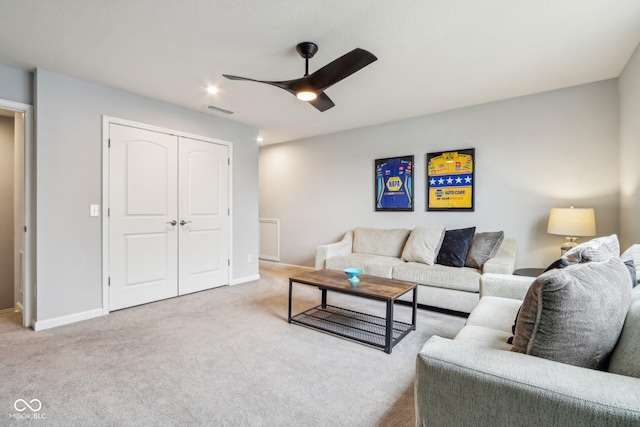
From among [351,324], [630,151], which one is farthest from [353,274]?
[630,151]

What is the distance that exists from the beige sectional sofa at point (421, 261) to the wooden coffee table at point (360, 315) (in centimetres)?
57

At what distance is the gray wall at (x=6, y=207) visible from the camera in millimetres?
3711

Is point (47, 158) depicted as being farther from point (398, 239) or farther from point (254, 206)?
point (398, 239)

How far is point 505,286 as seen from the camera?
87.0 inches

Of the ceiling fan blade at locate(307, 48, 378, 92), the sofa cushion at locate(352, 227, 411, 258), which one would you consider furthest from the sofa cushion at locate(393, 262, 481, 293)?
the ceiling fan blade at locate(307, 48, 378, 92)

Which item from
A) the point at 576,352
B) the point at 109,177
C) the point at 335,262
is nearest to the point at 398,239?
the point at 335,262

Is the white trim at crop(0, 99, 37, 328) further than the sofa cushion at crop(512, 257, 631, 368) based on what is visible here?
Yes

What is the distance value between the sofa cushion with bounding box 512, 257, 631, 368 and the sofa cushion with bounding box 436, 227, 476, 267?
7.84 feet

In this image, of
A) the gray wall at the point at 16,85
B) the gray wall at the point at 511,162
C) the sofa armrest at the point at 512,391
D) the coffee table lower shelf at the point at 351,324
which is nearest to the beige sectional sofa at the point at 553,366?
the sofa armrest at the point at 512,391

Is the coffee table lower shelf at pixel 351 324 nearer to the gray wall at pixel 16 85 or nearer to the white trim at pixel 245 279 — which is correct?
the white trim at pixel 245 279

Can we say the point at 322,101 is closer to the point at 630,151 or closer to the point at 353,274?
the point at 353,274

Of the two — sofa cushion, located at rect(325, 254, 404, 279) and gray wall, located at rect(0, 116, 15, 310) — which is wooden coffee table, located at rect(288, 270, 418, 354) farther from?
gray wall, located at rect(0, 116, 15, 310)

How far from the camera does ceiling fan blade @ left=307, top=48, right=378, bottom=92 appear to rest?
6.50 ft

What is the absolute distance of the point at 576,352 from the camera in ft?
3.23
